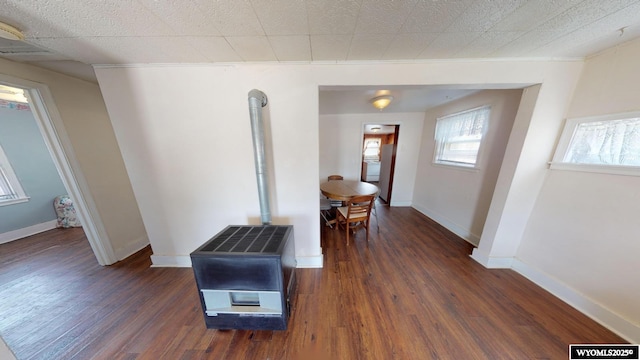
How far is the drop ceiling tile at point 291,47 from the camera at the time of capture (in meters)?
1.23

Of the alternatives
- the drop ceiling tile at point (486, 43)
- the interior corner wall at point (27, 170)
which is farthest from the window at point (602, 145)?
the interior corner wall at point (27, 170)

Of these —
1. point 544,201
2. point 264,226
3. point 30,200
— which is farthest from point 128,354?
point 30,200

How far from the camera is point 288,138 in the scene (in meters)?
1.68

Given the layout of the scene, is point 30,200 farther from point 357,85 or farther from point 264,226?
point 357,85

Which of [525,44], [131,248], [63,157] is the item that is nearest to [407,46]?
[525,44]

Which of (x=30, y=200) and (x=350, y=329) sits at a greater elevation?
(x=30, y=200)

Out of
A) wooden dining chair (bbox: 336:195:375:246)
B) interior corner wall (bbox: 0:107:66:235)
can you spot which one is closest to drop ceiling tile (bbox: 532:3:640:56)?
wooden dining chair (bbox: 336:195:375:246)

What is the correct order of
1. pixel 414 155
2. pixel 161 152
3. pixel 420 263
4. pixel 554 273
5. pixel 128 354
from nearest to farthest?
pixel 128 354
pixel 554 273
pixel 161 152
pixel 420 263
pixel 414 155

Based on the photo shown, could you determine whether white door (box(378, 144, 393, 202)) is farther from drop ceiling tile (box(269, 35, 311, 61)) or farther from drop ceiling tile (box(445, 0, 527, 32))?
drop ceiling tile (box(269, 35, 311, 61))

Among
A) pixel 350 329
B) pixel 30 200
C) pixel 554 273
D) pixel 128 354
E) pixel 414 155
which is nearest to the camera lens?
pixel 128 354

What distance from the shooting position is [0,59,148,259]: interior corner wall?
182 centimetres

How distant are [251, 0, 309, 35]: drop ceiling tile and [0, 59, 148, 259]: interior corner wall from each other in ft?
8.36

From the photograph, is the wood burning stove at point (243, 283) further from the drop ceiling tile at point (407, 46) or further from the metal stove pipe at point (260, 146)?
the drop ceiling tile at point (407, 46)

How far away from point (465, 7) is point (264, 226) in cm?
214
